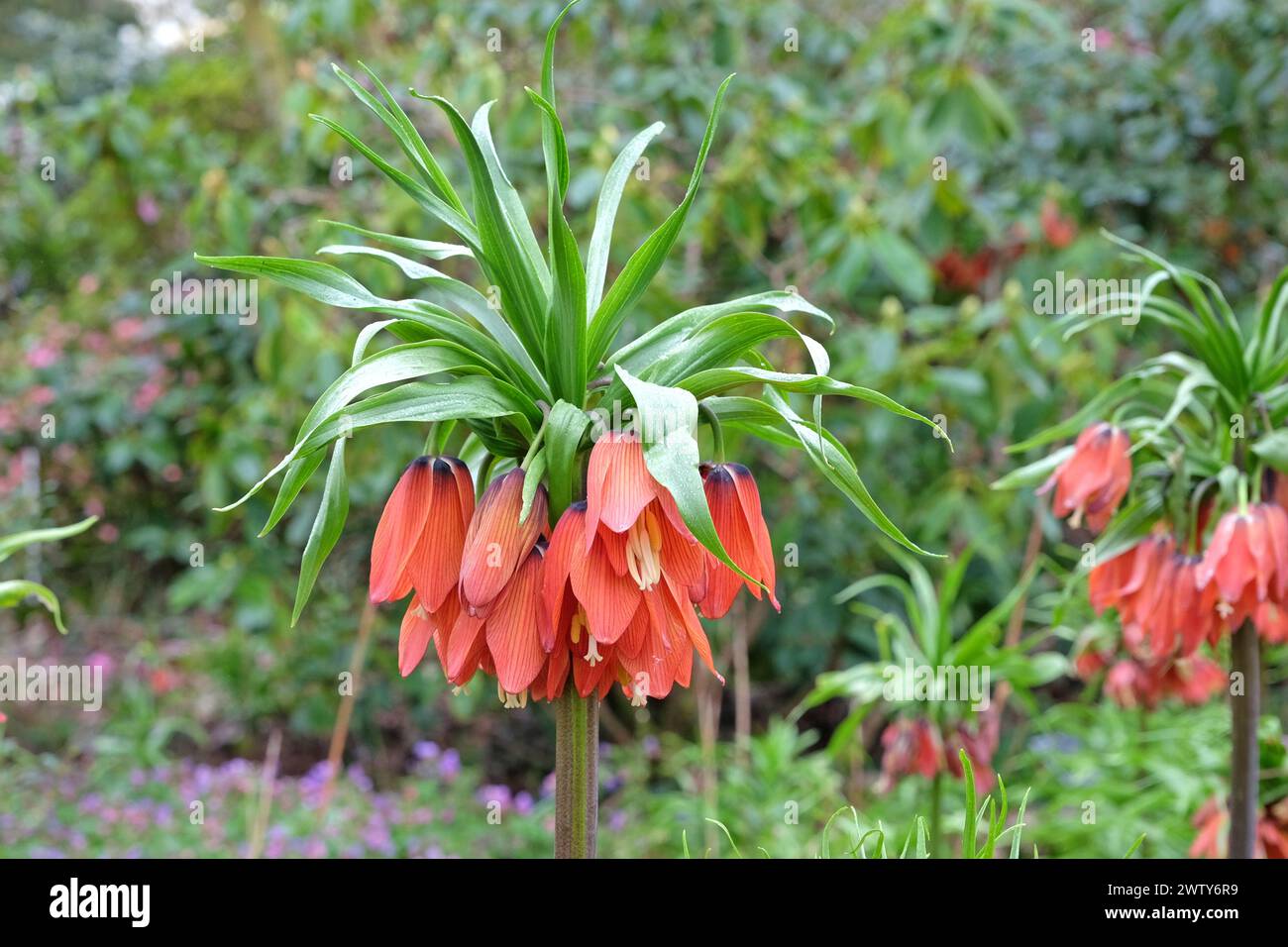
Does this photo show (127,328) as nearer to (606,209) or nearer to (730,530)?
(606,209)

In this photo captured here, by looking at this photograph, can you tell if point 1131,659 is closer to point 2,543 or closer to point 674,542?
point 674,542

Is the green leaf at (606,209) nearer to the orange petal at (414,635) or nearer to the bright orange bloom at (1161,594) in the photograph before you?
the orange petal at (414,635)

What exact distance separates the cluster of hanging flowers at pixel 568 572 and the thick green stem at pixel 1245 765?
0.82 m

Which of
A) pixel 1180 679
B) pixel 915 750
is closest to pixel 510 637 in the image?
pixel 915 750

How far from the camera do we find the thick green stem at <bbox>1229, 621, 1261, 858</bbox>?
132 cm

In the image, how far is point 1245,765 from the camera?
1344 mm

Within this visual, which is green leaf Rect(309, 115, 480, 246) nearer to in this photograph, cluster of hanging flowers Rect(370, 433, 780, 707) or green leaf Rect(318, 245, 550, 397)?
green leaf Rect(318, 245, 550, 397)

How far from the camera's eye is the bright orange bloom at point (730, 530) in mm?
829

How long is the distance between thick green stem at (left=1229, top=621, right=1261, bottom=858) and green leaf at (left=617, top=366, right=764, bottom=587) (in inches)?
38.0

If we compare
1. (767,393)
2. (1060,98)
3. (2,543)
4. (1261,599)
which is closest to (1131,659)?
(1261,599)

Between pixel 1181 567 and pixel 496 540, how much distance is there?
94cm

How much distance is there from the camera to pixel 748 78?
3711 mm

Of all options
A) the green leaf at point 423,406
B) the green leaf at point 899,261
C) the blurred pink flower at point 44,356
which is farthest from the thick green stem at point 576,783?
the blurred pink flower at point 44,356
